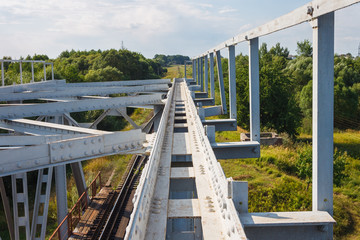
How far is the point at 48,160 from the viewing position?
452 centimetres

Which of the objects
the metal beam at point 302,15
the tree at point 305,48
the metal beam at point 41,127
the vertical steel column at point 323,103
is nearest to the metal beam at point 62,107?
the metal beam at point 41,127

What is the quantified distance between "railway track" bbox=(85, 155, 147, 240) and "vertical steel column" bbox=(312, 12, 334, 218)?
31.8 ft

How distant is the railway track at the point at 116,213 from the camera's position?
1235cm

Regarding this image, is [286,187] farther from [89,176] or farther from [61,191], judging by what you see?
[89,176]

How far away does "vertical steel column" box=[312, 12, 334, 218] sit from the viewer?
126 inches

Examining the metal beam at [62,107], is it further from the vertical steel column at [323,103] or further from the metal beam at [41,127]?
the vertical steel column at [323,103]

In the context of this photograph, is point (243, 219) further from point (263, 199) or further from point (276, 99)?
point (276, 99)

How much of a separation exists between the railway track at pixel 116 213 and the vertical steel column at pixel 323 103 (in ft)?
31.8

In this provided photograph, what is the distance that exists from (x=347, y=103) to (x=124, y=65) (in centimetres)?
3311

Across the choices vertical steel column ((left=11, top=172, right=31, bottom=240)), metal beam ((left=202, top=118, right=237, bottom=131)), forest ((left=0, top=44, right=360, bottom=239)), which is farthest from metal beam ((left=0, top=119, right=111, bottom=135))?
forest ((left=0, top=44, right=360, bottom=239))

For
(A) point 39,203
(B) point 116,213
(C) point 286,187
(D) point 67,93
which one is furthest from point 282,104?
(A) point 39,203

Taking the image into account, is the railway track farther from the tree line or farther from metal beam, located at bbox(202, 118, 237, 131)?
the tree line

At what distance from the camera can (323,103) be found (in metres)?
3.22

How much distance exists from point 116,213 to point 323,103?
1204cm
